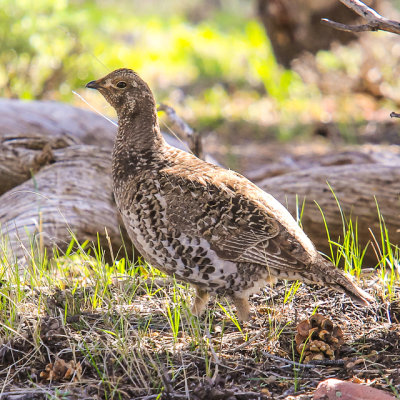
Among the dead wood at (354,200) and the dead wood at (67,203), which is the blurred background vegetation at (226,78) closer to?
the dead wood at (67,203)

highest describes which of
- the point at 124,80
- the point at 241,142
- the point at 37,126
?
the point at 124,80

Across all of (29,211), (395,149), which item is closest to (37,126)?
(29,211)

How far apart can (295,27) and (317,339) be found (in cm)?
1113

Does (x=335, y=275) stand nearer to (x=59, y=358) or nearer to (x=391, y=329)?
(x=391, y=329)

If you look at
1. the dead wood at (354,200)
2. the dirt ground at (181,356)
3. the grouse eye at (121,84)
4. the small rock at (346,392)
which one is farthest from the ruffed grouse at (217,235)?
the dead wood at (354,200)

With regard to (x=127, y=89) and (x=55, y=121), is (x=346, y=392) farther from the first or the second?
(x=55, y=121)

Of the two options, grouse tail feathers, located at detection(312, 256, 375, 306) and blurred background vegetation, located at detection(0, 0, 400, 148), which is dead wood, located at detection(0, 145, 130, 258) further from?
Answer: blurred background vegetation, located at detection(0, 0, 400, 148)

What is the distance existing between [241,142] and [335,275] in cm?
688

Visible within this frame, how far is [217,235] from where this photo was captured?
Result: 3.53m

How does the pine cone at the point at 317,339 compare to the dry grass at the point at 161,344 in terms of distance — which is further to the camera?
the pine cone at the point at 317,339

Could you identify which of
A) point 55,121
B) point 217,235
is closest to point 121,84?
point 217,235

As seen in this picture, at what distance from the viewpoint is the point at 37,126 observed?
23.5 ft

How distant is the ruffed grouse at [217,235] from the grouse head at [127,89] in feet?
1.78

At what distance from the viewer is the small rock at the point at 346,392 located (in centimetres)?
269
